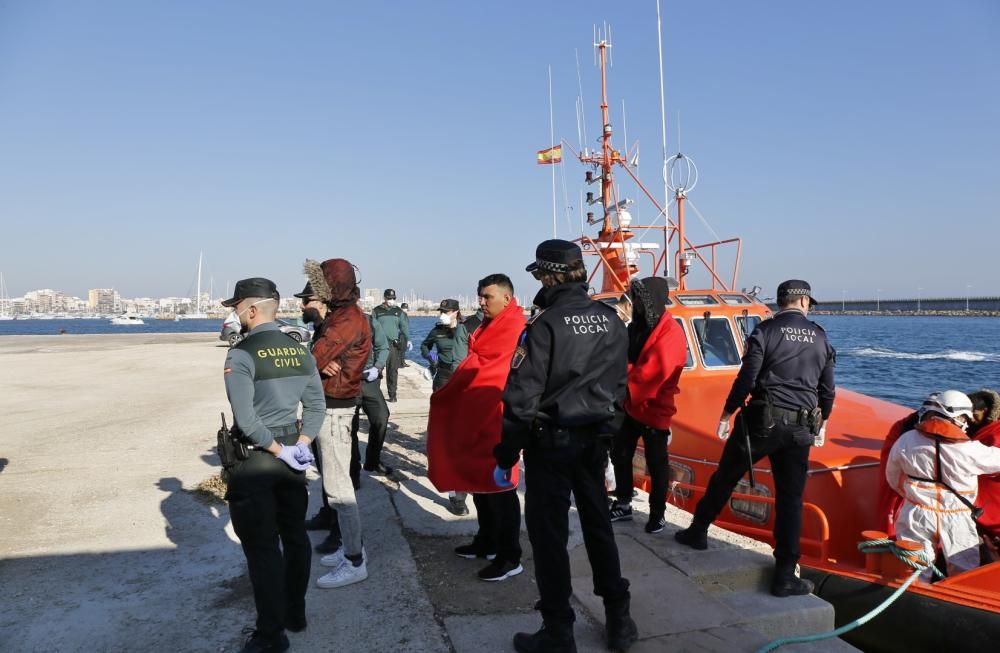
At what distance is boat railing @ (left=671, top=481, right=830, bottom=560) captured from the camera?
454 cm

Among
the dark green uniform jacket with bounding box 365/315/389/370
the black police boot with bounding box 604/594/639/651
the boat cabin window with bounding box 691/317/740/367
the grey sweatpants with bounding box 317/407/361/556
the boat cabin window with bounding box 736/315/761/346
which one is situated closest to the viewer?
the black police boot with bounding box 604/594/639/651

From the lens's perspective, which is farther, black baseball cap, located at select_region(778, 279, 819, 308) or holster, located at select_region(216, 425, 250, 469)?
black baseball cap, located at select_region(778, 279, 819, 308)

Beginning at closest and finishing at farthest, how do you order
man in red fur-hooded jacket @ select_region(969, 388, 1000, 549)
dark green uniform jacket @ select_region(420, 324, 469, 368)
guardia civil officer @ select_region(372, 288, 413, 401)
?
man in red fur-hooded jacket @ select_region(969, 388, 1000, 549)
dark green uniform jacket @ select_region(420, 324, 469, 368)
guardia civil officer @ select_region(372, 288, 413, 401)

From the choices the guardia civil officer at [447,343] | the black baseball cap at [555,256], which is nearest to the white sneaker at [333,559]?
the black baseball cap at [555,256]

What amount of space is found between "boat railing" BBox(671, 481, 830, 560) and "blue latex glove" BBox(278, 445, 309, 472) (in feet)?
11.8

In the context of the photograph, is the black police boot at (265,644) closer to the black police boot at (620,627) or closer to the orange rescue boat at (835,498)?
the black police boot at (620,627)

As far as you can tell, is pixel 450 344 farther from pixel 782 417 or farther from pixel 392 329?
pixel 782 417

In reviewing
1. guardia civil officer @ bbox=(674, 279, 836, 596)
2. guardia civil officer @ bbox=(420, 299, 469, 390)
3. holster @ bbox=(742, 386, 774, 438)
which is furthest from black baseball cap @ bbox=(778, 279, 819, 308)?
guardia civil officer @ bbox=(420, 299, 469, 390)

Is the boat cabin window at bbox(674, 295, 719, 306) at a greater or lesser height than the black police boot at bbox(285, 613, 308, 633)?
greater

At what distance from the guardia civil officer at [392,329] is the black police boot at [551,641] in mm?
5935

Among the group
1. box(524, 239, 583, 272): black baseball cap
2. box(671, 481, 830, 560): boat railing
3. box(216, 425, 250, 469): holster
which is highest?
box(524, 239, 583, 272): black baseball cap

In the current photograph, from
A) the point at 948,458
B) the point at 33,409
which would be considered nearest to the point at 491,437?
the point at 948,458

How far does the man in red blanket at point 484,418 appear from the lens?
396 centimetres

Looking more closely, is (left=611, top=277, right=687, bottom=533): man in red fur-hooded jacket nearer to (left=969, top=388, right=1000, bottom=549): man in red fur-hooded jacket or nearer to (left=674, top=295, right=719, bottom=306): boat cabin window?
Answer: (left=969, top=388, right=1000, bottom=549): man in red fur-hooded jacket
